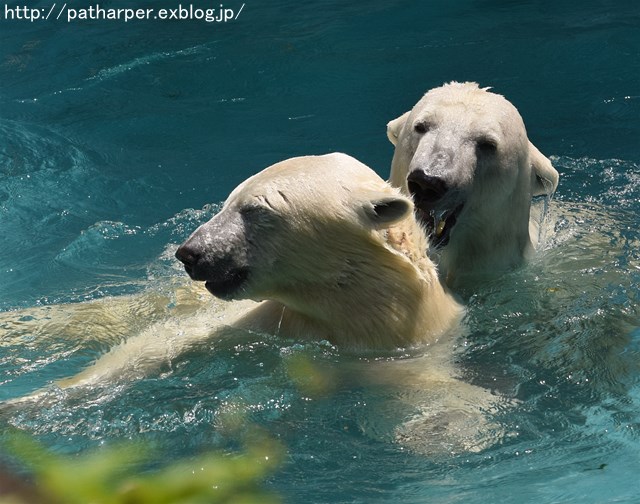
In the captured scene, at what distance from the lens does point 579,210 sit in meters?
6.77

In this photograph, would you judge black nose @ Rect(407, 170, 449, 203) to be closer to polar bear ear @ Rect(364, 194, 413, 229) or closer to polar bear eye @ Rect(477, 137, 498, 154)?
polar bear eye @ Rect(477, 137, 498, 154)

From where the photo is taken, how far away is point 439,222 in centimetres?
490

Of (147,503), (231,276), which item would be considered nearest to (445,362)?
(231,276)

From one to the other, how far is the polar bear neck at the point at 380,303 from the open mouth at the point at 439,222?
1.16ft

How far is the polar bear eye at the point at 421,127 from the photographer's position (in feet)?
16.4

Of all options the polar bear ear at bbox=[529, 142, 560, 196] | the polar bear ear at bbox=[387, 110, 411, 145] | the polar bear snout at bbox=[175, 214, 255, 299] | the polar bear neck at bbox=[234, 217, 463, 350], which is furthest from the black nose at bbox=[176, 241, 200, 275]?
the polar bear ear at bbox=[529, 142, 560, 196]

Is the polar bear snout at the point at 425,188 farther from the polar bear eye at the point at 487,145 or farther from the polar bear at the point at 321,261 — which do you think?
the polar bear eye at the point at 487,145

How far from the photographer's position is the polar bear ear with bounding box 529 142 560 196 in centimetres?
550

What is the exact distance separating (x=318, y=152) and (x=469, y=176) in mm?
3816

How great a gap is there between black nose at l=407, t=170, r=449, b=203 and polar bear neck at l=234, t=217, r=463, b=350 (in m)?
0.27

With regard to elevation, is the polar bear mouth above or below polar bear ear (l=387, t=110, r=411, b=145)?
below

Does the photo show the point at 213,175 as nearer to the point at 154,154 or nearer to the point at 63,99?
the point at 154,154

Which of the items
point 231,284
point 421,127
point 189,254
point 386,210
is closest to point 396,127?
point 421,127

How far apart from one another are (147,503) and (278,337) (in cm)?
357
